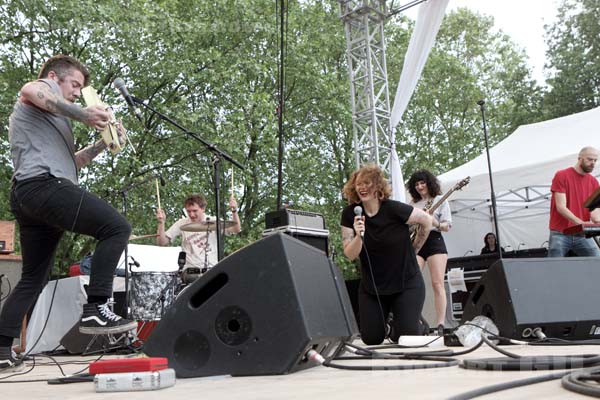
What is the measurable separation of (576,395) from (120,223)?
84.0 inches

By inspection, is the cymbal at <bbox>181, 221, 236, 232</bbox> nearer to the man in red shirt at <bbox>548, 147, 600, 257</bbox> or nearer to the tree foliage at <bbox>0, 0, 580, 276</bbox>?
the tree foliage at <bbox>0, 0, 580, 276</bbox>

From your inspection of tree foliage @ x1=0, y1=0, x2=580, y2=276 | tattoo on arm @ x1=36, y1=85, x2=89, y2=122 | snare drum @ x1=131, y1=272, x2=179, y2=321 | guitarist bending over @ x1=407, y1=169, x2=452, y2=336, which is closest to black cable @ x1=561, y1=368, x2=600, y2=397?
tattoo on arm @ x1=36, y1=85, x2=89, y2=122

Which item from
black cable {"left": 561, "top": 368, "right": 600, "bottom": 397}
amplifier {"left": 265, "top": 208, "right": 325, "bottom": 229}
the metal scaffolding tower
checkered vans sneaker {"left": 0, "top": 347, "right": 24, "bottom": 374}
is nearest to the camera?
black cable {"left": 561, "top": 368, "right": 600, "bottom": 397}

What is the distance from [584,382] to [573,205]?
13.7ft

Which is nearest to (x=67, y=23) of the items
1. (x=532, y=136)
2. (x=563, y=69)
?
(x=532, y=136)

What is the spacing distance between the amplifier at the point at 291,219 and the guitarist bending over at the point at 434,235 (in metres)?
0.97

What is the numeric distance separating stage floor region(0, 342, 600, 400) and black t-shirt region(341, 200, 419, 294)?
2.03 m

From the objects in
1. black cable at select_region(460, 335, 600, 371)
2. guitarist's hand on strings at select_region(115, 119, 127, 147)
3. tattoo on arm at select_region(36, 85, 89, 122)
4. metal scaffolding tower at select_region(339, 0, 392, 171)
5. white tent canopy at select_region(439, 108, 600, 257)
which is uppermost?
metal scaffolding tower at select_region(339, 0, 392, 171)

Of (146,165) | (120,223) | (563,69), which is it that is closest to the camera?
(120,223)

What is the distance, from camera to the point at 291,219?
16.6 ft

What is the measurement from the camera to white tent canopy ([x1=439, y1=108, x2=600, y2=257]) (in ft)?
26.8

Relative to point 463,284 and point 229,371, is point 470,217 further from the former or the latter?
point 229,371

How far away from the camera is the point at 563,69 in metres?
20.6

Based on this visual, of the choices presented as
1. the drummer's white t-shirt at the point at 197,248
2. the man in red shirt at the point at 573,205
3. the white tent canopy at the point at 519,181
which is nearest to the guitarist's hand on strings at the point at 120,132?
the drummer's white t-shirt at the point at 197,248
